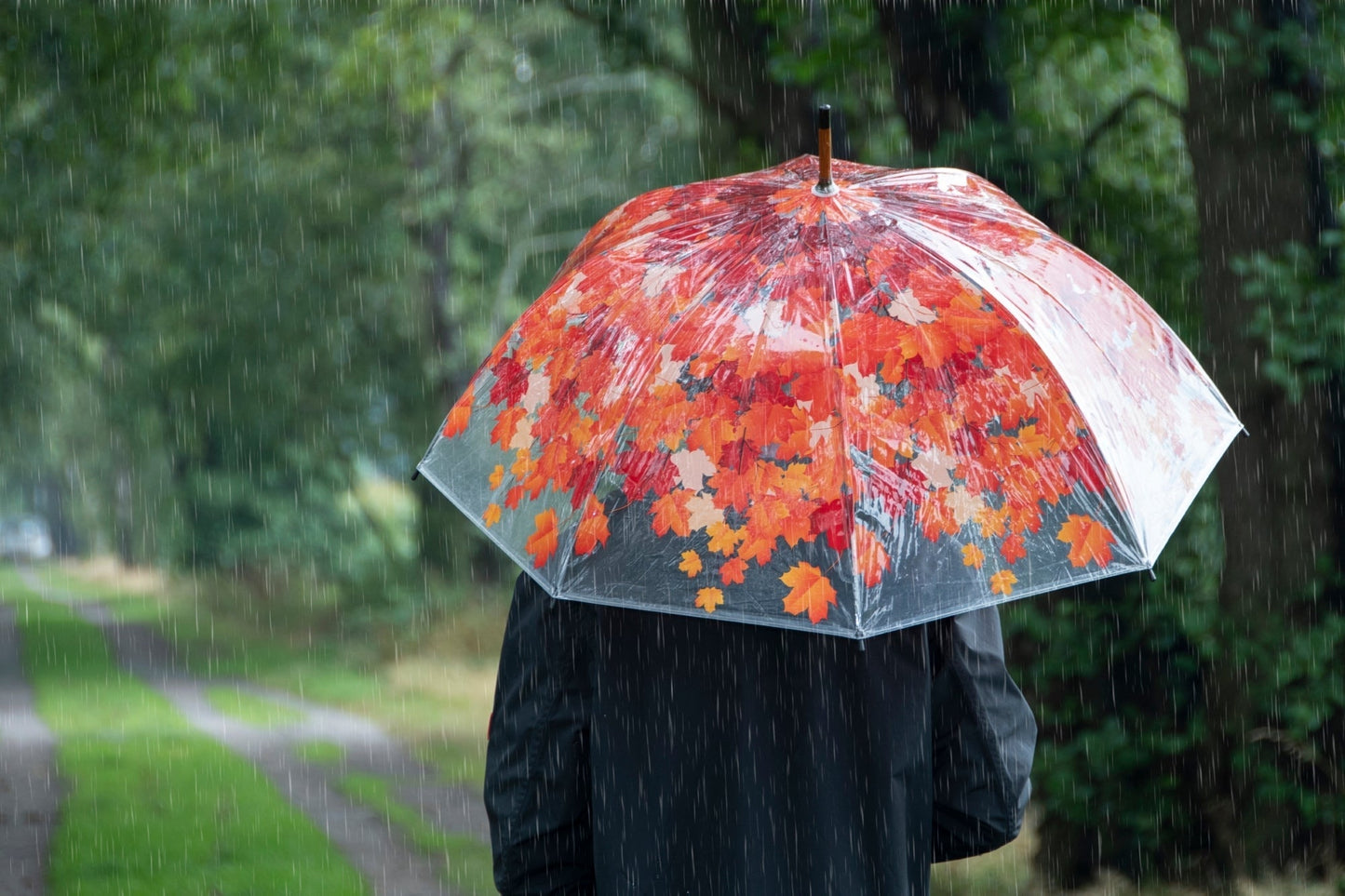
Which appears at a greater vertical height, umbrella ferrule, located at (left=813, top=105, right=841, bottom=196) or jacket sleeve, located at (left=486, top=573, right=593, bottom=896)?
umbrella ferrule, located at (left=813, top=105, right=841, bottom=196)

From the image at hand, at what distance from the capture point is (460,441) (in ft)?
9.80

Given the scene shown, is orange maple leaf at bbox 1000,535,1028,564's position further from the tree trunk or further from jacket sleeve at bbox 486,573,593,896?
the tree trunk

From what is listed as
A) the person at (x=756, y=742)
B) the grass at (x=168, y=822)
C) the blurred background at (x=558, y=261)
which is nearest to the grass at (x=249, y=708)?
the grass at (x=168, y=822)

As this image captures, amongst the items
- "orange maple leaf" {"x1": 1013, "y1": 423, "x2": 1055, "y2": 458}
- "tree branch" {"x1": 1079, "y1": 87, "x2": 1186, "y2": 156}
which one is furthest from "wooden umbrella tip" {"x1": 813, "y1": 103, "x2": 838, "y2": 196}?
"tree branch" {"x1": 1079, "y1": 87, "x2": 1186, "y2": 156}

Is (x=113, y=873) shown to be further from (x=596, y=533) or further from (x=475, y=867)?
(x=596, y=533)

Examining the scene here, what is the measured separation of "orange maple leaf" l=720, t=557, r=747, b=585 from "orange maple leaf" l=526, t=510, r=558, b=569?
318mm

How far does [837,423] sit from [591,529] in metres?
0.48

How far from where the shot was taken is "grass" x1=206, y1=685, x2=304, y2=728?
13969 millimetres

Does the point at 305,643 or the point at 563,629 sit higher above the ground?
the point at 563,629

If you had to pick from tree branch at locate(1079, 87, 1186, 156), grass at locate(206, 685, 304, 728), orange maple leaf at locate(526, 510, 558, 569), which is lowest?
grass at locate(206, 685, 304, 728)

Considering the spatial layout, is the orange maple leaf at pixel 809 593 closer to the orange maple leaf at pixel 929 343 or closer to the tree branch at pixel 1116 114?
the orange maple leaf at pixel 929 343

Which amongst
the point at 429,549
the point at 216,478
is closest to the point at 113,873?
the point at 429,549

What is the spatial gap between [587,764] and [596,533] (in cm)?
47

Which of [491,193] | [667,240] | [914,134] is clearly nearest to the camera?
[667,240]
